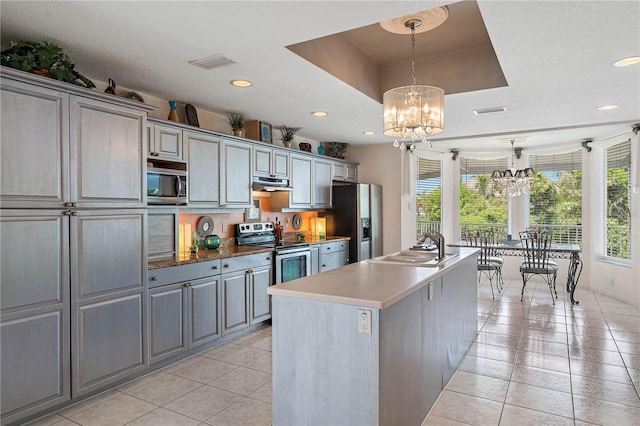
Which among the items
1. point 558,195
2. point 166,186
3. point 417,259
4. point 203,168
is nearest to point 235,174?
point 203,168

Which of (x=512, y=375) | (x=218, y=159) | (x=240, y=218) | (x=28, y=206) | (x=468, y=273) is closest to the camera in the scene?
(x=28, y=206)

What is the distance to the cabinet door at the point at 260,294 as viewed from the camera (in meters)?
4.22

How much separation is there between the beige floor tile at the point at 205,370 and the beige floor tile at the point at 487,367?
1.99m

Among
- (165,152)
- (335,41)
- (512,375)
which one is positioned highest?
(335,41)

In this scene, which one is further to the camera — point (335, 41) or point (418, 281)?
point (335, 41)

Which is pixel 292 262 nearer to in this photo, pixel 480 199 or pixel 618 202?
pixel 480 199

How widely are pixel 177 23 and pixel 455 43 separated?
8.02ft

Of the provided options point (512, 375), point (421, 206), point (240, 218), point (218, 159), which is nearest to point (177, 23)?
point (218, 159)

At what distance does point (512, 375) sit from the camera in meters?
3.18

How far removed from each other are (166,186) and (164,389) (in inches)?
67.0

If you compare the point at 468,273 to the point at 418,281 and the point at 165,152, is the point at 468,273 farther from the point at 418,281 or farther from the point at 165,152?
the point at 165,152

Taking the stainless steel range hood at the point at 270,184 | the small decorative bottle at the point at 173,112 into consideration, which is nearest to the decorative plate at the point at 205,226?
the stainless steel range hood at the point at 270,184

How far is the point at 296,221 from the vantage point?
5887mm

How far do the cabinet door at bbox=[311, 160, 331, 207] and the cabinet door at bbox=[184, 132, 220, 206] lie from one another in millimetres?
1872
